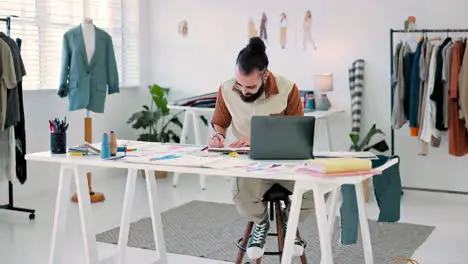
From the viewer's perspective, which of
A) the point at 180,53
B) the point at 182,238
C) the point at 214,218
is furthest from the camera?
the point at 180,53

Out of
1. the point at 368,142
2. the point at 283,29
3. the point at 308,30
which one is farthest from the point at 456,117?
the point at 283,29

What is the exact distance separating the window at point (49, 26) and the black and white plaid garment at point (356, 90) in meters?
2.32

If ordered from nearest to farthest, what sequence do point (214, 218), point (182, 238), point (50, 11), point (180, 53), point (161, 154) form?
point (161, 154), point (182, 238), point (214, 218), point (50, 11), point (180, 53)

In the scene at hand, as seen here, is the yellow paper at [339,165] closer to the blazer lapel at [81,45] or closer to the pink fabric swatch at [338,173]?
the pink fabric swatch at [338,173]

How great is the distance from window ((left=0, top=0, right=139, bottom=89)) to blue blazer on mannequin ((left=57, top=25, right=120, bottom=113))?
1.18 ft

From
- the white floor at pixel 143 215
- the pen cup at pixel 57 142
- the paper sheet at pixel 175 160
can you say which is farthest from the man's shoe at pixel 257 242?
the pen cup at pixel 57 142

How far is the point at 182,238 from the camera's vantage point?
4613mm

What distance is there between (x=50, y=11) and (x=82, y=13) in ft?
1.37

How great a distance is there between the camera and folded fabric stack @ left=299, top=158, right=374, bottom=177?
2.87m

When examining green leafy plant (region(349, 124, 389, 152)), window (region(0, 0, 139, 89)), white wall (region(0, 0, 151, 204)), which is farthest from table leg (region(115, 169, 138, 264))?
green leafy plant (region(349, 124, 389, 152))

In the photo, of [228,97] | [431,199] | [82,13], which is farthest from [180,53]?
[228,97]

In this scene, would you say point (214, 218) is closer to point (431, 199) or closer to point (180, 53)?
point (431, 199)

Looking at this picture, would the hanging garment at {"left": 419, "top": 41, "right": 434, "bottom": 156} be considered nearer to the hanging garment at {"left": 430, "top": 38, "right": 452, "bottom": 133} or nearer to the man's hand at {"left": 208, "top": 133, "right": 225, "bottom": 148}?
the hanging garment at {"left": 430, "top": 38, "right": 452, "bottom": 133}

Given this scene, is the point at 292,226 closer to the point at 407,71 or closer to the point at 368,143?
the point at 407,71
